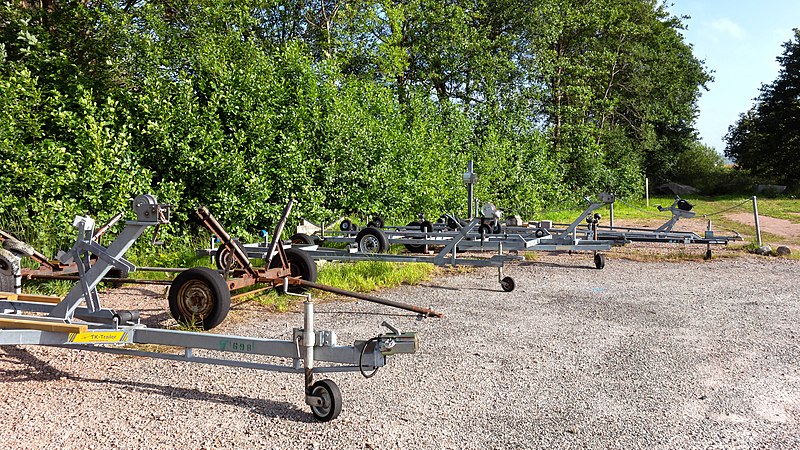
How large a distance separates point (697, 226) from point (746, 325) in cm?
1454

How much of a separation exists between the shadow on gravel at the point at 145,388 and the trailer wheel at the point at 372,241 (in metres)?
6.36

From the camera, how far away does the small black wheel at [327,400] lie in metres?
3.92

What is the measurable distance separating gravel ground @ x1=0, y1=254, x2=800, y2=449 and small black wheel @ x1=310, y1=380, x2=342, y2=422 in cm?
7

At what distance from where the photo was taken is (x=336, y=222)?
49.7ft

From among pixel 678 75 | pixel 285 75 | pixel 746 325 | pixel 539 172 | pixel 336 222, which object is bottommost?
pixel 746 325

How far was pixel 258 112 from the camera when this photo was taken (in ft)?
38.1

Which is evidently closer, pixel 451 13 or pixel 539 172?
pixel 539 172

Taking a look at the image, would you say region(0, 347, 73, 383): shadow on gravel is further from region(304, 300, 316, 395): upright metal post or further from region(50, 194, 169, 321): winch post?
region(304, 300, 316, 395): upright metal post

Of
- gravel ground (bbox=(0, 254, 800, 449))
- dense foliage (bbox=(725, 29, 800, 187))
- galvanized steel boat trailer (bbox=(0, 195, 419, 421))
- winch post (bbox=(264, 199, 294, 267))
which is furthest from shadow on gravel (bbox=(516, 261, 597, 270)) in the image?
dense foliage (bbox=(725, 29, 800, 187))

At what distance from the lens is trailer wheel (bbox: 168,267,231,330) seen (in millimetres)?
5676

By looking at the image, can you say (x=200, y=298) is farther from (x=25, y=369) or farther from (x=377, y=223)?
(x=377, y=223)

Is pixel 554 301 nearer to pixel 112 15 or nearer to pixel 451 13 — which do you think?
pixel 112 15

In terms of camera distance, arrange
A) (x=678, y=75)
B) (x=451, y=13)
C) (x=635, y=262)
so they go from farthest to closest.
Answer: (x=678, y=75) < (x=451, y=13) < (x=635, y=262)

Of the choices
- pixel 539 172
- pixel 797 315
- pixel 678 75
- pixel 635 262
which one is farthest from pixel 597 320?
pixel 678 75
